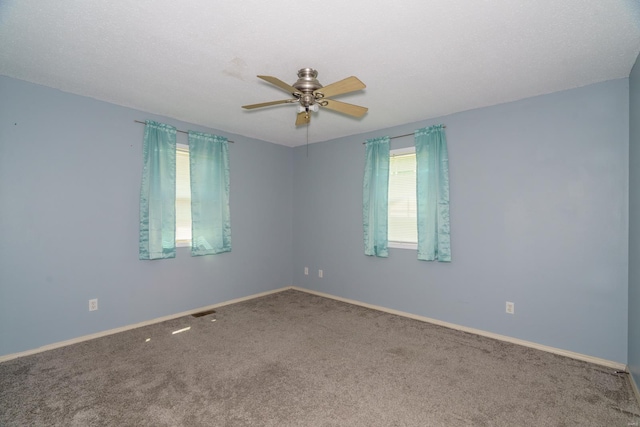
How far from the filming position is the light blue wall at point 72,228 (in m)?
2.77

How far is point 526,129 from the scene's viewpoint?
10.3 feet

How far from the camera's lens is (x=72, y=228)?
310 cm

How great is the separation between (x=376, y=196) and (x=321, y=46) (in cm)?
237

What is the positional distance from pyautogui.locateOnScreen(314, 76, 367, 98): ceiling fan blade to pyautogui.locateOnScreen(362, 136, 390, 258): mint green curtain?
2.12m

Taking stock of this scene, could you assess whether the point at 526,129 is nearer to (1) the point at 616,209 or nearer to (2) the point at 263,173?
(1) the point at 616,209

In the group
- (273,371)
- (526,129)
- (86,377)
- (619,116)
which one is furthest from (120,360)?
(619,116)

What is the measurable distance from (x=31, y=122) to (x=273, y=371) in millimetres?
3258

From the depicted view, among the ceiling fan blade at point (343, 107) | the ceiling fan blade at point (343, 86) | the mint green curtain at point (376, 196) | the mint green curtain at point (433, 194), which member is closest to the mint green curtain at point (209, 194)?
the mint green curtain at point (376, 196)

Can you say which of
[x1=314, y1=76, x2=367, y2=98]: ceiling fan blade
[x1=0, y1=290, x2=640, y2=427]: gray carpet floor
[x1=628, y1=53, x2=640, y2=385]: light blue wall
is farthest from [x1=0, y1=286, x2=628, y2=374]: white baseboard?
[x1=314, y1=76, x2=367, y2=98]: ceiling fan blade

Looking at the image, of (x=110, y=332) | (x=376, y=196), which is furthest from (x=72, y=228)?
(x=376, y=196)

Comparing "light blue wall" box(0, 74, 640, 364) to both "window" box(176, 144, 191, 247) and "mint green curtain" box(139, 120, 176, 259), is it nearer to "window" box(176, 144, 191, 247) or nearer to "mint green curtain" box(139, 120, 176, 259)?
"mint green curtain" box(139, 120, 176, 259)

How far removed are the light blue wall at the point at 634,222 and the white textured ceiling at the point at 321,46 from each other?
0.89ft

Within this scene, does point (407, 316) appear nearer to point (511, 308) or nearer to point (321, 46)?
point (511, 308)

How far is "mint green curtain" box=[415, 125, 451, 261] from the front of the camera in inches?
142
